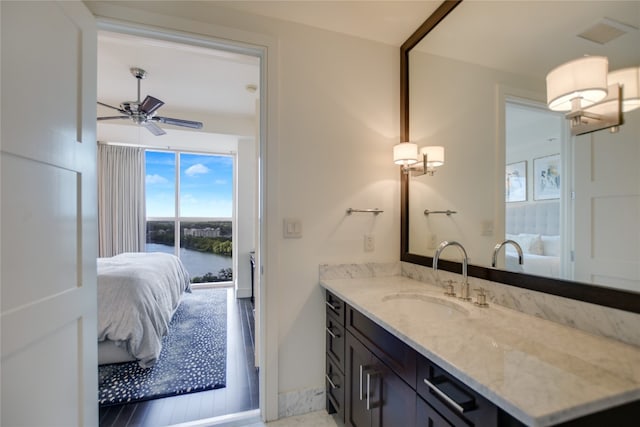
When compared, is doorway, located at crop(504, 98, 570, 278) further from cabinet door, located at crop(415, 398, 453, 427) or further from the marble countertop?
cabinet door, located at crop(415, 398, 453, 427)

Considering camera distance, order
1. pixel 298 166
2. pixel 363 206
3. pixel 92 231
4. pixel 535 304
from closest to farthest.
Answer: pixel 535 304
pixel 92 231
pixel 298 166
pixel 363 206

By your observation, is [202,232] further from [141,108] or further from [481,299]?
[481,299]

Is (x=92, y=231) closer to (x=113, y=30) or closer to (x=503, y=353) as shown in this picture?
(x=113, y=30)

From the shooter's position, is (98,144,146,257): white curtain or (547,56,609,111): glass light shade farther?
(98,144,146,257): white curtain

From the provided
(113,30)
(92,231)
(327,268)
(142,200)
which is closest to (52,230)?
(92,231)

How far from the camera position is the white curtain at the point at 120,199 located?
452 centimetres

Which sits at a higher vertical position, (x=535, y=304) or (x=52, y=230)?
(x=52, y=230)

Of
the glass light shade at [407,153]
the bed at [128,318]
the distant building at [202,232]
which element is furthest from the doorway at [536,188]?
the distant building at [202,232]

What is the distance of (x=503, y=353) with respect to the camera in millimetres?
815

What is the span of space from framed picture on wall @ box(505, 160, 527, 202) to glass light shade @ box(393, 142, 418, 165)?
562 millimetres

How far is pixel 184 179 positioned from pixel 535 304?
17.1 ft

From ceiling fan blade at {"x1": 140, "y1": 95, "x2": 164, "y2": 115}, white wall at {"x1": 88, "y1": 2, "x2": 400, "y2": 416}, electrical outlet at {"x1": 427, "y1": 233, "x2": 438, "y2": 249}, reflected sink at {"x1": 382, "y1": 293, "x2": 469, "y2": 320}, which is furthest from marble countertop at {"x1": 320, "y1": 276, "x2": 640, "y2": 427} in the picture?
ceiling fan blade at {"x1": 140, "y1": 95, "x2": 164, "y2": 115}

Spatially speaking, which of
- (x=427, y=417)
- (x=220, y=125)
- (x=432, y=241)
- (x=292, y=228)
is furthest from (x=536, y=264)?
(x=220, y=125)

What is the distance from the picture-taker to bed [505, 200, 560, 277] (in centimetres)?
109
